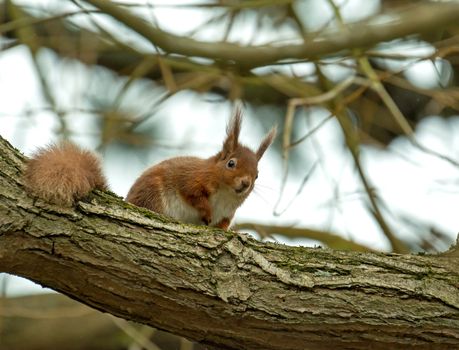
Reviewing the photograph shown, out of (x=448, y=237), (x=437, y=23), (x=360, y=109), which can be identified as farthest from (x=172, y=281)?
(x=360, y=109)

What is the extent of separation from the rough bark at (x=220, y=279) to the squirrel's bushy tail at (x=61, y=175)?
0.03 m

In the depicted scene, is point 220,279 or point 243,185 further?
point 243,185

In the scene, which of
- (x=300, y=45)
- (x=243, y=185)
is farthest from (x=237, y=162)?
(x=300, y=45)

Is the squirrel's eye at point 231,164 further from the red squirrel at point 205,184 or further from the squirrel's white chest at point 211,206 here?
the squirrel's white chest at point 211,206

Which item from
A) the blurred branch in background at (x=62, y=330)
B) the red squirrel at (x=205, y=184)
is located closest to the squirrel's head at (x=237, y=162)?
the red squirrel at (x=205, y=184)

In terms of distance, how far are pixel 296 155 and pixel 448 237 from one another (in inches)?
57.1

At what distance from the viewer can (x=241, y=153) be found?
382 centimetres

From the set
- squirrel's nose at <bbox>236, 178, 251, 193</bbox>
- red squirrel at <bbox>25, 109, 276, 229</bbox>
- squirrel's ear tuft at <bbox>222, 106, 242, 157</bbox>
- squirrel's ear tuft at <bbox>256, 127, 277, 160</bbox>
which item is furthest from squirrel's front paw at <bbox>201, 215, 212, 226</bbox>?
squirrel's ear tuft at <bbox>256, 127, 277, 160</bbox>

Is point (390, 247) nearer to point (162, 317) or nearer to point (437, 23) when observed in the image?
point (437, 23)

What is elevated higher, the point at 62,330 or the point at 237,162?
the point at 237,162

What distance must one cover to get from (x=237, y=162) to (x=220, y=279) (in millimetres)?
1263

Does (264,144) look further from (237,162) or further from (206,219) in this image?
(206,219)

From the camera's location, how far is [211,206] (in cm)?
366

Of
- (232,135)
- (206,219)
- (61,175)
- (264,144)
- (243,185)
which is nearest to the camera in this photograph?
(61,175)
